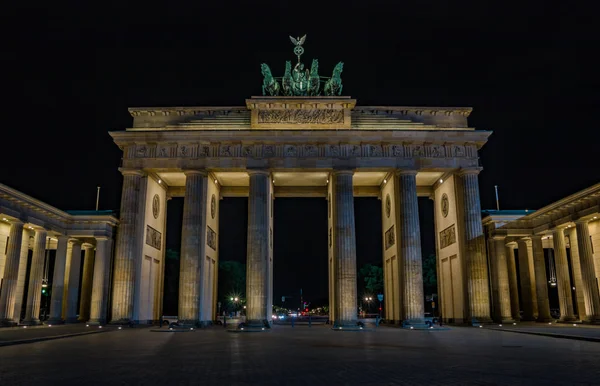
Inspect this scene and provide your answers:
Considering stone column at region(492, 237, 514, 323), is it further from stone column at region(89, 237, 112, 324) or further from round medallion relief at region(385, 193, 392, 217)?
stone column at region(89, 237, 112, 324)

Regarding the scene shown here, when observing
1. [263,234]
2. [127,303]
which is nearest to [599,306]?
[263,234]

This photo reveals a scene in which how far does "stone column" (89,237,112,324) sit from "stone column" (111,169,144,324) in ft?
3.44

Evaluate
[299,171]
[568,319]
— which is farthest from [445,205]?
[299,171]

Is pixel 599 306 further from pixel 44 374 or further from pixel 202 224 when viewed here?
pixel 44 374

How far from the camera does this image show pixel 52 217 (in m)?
39.6

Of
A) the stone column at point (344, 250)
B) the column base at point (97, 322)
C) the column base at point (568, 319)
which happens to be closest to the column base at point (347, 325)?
the stone column at point (344, 250)

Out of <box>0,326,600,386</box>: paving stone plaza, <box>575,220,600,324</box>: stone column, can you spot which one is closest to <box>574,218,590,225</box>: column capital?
<box>575,220,600,324</box>: stone column

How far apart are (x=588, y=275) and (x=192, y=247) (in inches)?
1197

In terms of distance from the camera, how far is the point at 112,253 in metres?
41.0

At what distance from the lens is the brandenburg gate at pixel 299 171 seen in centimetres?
3772

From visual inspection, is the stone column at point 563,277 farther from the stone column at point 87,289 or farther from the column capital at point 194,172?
the stone column at point 87,289

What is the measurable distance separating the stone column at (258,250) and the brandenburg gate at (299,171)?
0.27ft

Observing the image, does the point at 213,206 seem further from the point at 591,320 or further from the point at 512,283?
the point at 591,320

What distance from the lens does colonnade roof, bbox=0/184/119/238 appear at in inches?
1331
